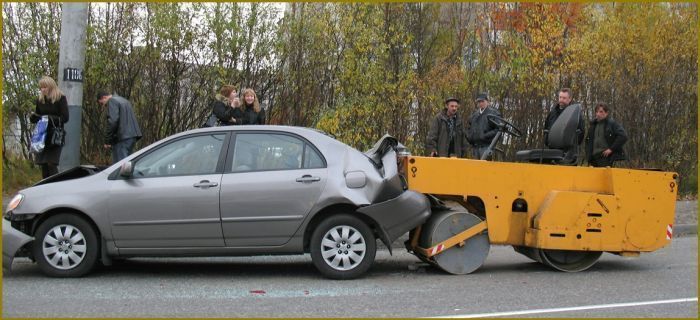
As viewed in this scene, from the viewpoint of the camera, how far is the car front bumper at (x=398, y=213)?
280 inches

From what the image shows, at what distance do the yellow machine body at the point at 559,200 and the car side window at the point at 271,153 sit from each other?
1.00m

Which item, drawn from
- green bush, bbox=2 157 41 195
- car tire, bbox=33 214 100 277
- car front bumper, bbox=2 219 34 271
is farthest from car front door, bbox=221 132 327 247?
green bush, bbox=2 157 41 195

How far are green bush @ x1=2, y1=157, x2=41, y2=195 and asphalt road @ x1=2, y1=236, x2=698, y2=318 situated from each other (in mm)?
4944

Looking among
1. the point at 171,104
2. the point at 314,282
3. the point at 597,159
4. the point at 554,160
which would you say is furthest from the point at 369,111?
the point at 314,282

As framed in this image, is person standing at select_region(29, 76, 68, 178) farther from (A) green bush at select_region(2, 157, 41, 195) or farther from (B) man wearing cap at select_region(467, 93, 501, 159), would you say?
(B) man wearing cap at select_region(467, 93, 501, 159)

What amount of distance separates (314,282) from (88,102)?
7.45 m

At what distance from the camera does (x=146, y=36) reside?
13078 mm

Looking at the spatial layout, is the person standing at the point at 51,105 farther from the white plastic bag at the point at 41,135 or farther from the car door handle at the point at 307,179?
the car door handle at the point at 307,179

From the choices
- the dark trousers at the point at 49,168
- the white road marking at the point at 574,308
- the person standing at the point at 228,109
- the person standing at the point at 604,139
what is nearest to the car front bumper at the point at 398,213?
the white road marking at the point at 574,308

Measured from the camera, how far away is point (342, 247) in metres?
7.11

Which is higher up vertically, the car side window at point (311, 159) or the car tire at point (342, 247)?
the car side window at point (311, 159)

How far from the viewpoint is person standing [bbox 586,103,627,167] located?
10.1 meters

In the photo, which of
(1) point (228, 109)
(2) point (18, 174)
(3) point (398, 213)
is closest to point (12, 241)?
(3) point (398, 213)

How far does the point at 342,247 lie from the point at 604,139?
4840 mm
